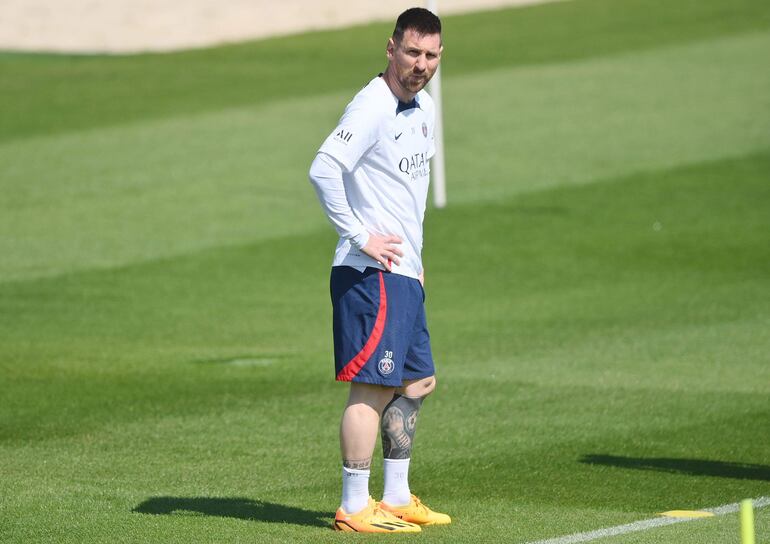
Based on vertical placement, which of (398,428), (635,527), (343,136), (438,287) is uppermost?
(343,136)

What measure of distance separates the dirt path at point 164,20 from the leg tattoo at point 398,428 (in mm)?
28117

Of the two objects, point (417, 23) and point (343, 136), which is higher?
point (417, 23)

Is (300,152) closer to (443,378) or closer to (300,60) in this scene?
(300,60)

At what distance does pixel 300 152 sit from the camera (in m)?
23.7

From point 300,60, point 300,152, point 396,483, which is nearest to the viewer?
point 396,483

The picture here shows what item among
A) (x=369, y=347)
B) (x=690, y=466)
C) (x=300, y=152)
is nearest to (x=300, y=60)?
(x=300, y=152)

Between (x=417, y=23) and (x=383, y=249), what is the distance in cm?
103

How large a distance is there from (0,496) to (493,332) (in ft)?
20.5

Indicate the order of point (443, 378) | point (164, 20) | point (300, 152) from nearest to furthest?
point (443, 378) → point (300, 152) → point (164, 20)

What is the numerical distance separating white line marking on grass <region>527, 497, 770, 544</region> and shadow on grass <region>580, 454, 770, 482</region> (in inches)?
29.1

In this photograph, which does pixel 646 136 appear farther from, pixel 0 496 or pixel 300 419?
pixel 0 496

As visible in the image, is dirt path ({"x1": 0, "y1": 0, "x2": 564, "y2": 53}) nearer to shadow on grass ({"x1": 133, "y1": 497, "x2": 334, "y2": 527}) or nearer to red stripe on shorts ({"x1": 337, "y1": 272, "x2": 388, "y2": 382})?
shadow on grass ({"x1": 133, "y1": 497, "x2": 334, "y2": 527})

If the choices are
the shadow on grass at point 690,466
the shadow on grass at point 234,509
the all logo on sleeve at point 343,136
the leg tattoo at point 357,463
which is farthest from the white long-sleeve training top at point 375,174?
the shadow on grass at point 690,466

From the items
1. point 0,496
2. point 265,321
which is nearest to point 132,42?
point 265,321
